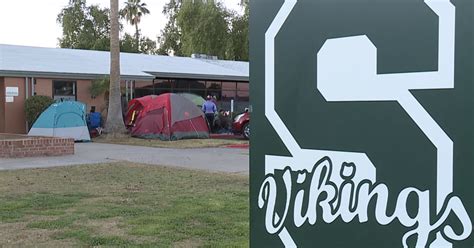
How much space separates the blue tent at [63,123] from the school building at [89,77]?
11.2 ft

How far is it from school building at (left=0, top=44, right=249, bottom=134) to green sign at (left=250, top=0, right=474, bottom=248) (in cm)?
2079

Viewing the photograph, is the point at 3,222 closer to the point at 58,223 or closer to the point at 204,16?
the point at 58,223

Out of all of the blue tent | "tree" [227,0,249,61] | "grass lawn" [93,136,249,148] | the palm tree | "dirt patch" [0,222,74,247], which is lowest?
"dirt patch" [0,222,74,247]

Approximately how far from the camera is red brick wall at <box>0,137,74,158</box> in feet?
43.8

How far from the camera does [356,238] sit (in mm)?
1986

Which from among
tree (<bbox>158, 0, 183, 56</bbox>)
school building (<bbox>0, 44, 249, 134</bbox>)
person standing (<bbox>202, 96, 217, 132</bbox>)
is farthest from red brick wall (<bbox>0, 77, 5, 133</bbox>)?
tree (<bbox>158, 0, 183, 56</bbox>)

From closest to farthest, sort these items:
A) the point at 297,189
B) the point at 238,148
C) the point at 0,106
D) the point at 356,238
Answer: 1. the point at 356,238
2. the point at 297,189
3. the point at 238,148
4. the point at 0,106

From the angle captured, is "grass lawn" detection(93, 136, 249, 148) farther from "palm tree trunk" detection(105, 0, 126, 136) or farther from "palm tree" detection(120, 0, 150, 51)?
"palm tree" detection(120, 0, 150, 51)

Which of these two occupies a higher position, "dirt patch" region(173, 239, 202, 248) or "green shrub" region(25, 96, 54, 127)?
"green shrub" region(25, 96, 54, 127)

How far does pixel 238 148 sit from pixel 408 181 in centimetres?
1489

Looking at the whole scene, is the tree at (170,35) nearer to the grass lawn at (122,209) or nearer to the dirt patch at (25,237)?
the grass lawn at (122,209)

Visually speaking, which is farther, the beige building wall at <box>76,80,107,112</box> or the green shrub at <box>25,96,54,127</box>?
the beige building wall at <box>76,80,107,112</box>

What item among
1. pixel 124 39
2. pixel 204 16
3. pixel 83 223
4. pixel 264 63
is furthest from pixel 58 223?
pixel 124 39

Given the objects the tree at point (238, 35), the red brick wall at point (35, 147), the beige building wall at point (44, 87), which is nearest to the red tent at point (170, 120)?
the beige building wall at point (44, 87)
